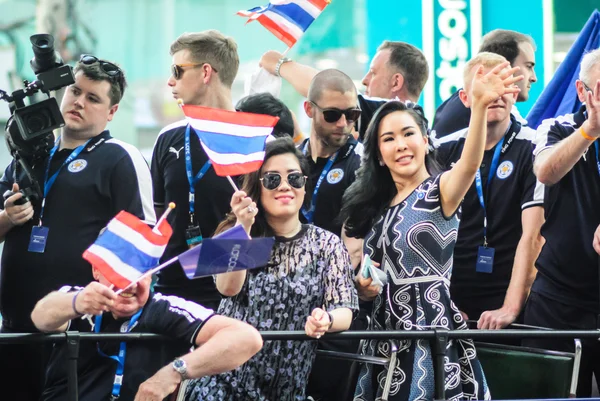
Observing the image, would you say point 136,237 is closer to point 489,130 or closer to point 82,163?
point 82,163

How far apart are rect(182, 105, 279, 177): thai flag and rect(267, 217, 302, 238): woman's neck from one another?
27 cm

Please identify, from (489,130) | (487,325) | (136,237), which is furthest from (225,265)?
(489,130)

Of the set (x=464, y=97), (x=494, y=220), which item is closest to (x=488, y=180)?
(x=494, y=220)

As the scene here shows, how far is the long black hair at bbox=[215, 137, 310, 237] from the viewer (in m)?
5.20

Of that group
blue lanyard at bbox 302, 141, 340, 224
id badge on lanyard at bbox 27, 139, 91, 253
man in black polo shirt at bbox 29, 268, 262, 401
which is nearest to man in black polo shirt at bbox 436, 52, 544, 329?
blue lanyard at bbox 302, 141, 340, 224

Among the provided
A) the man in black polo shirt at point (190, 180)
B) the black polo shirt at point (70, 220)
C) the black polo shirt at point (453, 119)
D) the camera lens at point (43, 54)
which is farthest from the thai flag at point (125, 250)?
the black polo shirt at point (453, 119)

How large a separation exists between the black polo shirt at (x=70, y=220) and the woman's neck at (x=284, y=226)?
2.48 ft

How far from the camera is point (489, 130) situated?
6098mm

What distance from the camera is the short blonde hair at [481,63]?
241 inches

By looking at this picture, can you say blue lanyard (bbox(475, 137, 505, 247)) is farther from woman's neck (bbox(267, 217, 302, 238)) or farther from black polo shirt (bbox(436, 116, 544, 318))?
woman's neck (bbox(267, 217, 302, 238))

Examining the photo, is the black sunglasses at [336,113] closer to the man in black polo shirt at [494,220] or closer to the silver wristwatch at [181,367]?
the man in black polo shirt at [494,220]

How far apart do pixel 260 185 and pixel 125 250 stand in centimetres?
91

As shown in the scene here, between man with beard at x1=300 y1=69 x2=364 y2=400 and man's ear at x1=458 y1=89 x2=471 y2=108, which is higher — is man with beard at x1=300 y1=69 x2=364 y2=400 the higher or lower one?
the lower one

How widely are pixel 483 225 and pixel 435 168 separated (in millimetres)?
711
